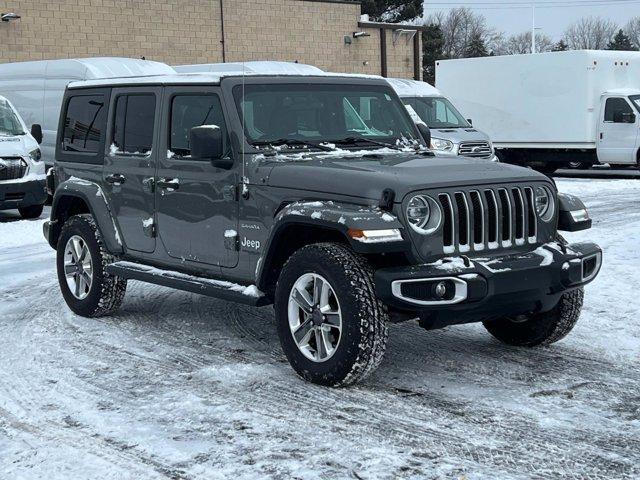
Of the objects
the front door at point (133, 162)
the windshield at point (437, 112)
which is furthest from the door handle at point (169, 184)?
the windshield at point (437, 112)

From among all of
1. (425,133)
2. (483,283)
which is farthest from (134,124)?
(483,283)

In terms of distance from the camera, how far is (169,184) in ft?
23.2

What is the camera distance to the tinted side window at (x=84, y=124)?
800 cm

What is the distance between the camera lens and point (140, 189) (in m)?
7.39

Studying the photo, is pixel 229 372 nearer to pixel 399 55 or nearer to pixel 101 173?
pixel 101 173

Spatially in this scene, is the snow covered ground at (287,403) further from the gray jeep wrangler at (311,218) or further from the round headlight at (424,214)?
the round headlight at (424,214)

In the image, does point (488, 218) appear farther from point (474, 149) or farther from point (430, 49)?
point (430, 49)

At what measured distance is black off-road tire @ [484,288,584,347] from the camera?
21.3ft

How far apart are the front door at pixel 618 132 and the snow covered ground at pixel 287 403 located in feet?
47.8

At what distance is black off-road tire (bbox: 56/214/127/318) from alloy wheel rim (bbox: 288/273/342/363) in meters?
2.38

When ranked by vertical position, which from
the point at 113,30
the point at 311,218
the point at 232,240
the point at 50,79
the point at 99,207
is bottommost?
the point at 232,240

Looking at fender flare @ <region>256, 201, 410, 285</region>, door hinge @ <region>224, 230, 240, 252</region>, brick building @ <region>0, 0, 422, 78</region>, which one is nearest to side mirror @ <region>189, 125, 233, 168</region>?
door hinge @ <region>224, 230, 240, 252</region>

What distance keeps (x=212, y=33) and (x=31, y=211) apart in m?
21.1

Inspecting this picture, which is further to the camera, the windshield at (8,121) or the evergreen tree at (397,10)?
the evergreen tree at (397,10)
